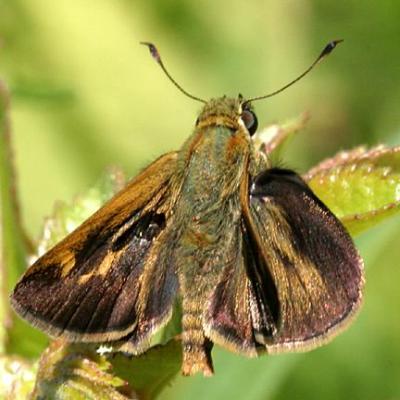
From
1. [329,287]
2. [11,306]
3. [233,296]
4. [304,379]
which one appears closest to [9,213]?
[11,306]

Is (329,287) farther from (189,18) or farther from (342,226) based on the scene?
(189,18)

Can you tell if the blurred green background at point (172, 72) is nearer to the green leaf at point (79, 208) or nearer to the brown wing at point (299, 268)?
the green leaf at point (79, 208)

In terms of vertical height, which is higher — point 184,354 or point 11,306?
point 11,306

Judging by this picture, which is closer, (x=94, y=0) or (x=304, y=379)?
(x=304, y=379)

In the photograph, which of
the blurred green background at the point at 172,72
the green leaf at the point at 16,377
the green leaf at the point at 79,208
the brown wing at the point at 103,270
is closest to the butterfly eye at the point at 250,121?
the brown wing at the point at 103,270

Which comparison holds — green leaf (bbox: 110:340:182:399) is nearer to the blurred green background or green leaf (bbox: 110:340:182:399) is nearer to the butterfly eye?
the butterfly eye

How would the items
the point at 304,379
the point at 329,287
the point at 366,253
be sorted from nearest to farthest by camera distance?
the point at 329,287 < the point at 366,253 < the point at 304,379
